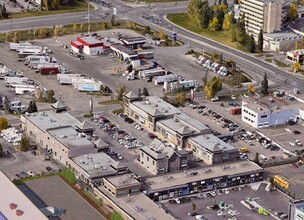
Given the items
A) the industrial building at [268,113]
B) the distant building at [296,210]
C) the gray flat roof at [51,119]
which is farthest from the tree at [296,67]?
the distant building at [296,210]

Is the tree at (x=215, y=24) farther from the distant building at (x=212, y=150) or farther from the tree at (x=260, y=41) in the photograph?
the distant building at (x=212, y=150)

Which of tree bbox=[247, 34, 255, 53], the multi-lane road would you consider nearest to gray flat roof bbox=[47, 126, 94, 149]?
the multi-lane road

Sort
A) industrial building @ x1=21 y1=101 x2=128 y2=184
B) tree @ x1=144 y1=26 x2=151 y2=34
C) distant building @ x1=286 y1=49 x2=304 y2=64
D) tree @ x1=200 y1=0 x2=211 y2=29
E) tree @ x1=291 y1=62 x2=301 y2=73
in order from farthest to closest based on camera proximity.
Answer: tree @ x1=200 y1=0 x2=211 y2=29, tree @ x1=144 y1=26 x2=151 y2=34, distant building @ x1=286 y1=49 x2=304 y2=64, tree @ x1=291 y1=62 x2=301 y2=73, industrial building @ x1=21 y1=101 x2=128 y2=184

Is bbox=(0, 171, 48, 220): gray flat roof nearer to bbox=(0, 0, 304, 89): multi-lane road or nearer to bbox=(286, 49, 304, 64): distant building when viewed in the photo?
bbox=(0, 0, 304, 89): multi-lane road

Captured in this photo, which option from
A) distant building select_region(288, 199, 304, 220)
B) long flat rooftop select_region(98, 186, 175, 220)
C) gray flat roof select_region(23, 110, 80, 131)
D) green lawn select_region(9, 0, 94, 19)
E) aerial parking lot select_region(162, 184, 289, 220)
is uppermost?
distant building select_region(288, 199, 304, 220)

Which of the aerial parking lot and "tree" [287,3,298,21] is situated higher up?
"tree" [287,3,298,21]
